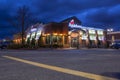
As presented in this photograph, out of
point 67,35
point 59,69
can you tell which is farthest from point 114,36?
point 59,69

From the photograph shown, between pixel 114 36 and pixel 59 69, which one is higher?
pixel 114 36

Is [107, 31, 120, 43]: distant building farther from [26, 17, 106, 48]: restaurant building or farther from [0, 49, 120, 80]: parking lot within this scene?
[0, 49, 120, 80]: parking lot

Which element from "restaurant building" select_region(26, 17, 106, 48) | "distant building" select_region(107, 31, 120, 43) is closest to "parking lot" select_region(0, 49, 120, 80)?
"restaurant building" select_region(26, 17, 106, 48)

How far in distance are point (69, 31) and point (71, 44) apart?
320 cm

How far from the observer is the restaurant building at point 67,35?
62562 mm

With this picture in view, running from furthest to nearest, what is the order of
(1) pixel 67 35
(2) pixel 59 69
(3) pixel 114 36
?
(3) pixel 114 36
(1) pixel 67 35
(2) pixel 59 69

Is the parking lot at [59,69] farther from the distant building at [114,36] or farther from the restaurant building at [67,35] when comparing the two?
the distant building at [114,36]

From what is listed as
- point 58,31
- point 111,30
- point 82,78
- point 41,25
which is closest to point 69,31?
point 58,31

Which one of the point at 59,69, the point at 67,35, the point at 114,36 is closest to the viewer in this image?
the point at 59,69

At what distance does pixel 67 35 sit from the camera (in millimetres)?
63219

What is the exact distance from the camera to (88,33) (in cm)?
6769

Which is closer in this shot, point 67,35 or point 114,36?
point 67,35

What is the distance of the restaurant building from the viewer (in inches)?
2463

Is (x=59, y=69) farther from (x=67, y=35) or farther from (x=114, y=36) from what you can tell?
(x=114, y=36)
